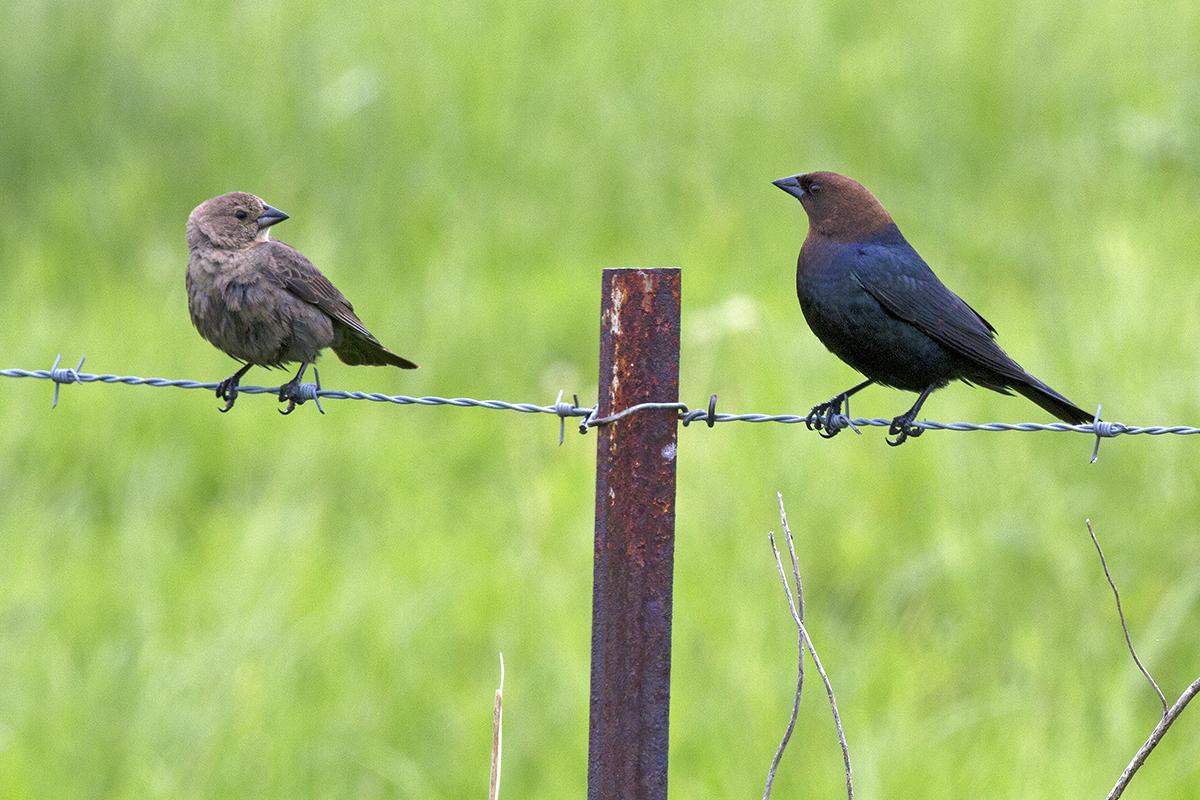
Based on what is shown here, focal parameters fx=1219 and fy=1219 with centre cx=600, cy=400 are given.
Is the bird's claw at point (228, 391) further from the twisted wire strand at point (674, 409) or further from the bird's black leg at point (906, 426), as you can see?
Answer: the bird's black leg at point (906, 426)

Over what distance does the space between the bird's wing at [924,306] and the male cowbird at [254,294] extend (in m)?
1.29

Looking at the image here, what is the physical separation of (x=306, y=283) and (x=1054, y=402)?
2.03 metres

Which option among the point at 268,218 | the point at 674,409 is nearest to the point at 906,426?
the point at 674,409

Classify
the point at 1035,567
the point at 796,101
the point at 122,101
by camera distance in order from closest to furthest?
1. the point at 1035,567
2. the point at 122,101
3. the point at 796,101

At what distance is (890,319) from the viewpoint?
10.4 ft

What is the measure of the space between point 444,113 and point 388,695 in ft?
16.9

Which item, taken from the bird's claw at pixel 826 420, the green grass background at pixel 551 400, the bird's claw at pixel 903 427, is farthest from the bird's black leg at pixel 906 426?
the green grass background at pixel 551 400

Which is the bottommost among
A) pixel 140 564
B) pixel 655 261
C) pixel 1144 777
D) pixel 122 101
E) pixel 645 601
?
pixel 1144 777

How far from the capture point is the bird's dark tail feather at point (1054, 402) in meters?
2.99

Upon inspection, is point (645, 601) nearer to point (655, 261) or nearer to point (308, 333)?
point (308, 333)

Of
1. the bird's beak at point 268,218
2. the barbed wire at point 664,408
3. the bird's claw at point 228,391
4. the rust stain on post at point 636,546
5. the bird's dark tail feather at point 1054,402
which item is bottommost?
the rust stain on post at point 636,546

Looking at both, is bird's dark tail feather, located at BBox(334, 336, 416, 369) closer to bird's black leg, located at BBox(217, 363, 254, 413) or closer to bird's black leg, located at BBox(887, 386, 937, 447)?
bird's black leg, located at BBox(217, 363, 254, 413)

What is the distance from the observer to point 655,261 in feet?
23.8

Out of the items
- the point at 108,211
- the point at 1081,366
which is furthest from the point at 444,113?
the point at 1081,366
